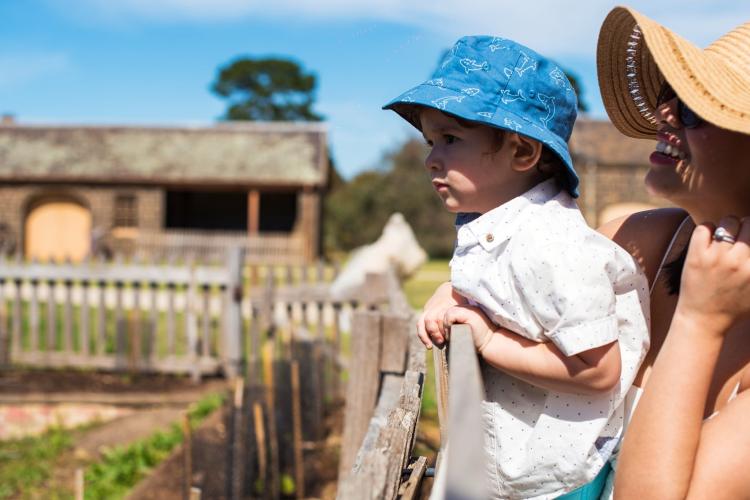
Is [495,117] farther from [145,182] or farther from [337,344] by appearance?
[145,182]

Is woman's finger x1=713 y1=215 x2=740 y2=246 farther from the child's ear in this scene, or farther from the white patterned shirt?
the child's ear

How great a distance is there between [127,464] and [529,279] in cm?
417

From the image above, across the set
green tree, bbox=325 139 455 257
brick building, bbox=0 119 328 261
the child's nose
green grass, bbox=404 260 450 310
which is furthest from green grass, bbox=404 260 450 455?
green tree, bbox=325 139 455 257

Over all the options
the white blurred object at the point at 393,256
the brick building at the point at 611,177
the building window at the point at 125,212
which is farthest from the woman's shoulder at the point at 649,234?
the brick building at the point at 611,177

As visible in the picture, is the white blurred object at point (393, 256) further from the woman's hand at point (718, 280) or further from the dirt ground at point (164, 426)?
the woman's hand at point (718, 280)

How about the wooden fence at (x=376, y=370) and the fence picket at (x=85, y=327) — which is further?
the fence picket at (x=85, y=327)

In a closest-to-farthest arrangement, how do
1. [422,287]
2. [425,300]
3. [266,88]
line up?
1. [425,300]
2. [422,287]
3. [266,88]

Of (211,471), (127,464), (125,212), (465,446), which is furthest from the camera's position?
(125,212)

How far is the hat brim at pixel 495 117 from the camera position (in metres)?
1.48

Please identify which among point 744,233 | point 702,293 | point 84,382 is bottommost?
point 84,382

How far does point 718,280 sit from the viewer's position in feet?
4.07

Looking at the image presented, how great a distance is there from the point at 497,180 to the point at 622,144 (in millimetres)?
29403

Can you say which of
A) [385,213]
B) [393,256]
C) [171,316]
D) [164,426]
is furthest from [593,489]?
[385,213]

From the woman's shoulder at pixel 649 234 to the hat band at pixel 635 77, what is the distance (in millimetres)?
A: 215
